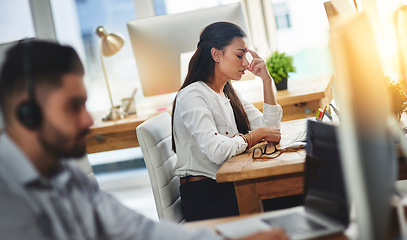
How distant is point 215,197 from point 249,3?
8.13 ft

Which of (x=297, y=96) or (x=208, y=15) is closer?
(x=297, y=96)

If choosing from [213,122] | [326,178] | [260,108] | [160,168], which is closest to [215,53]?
[213,122]

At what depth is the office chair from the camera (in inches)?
78.2

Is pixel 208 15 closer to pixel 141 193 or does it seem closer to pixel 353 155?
pixel 141 193

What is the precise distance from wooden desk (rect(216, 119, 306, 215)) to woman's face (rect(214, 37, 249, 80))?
64 centimetres

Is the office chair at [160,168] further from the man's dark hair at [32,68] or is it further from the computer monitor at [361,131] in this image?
the computer monitor at [361,131]

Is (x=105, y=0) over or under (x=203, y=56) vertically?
over

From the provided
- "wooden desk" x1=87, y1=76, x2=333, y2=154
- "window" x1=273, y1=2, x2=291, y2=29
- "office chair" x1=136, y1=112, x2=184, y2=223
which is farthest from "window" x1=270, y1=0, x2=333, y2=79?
"office chair" x1=136, y1=112, x2=184, y2=223

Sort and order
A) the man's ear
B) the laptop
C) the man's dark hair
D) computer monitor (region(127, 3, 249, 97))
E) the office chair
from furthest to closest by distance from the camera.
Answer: computer monitor (region(127, 3, 249, 97)) < the man's ear < the office chair < the laptop < the man's dark hair

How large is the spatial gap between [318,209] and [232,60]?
122 cm

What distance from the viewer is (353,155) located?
77 cm

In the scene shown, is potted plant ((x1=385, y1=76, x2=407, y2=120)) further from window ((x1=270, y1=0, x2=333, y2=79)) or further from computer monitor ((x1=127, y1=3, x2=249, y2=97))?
A: window ((x1=270, y1=0, x2=333, y2=79))

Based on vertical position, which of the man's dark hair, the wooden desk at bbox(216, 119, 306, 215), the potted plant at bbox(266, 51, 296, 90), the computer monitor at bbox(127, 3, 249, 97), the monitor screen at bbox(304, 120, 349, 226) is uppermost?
the computer monitor at bbox(127, 3, 249, 97)

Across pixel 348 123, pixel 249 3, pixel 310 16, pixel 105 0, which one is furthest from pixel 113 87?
pixel 348 123
